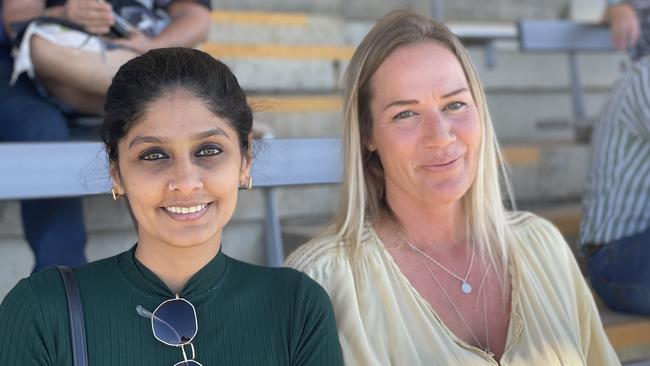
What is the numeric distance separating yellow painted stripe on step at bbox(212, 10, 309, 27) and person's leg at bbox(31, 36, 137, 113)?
2.12 metres

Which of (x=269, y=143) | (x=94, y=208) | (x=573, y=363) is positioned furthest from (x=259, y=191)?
(x=573, y=363)

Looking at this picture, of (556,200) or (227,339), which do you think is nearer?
(227,339)

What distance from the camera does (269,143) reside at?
2.51 m

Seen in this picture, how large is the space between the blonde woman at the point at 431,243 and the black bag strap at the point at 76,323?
0.59 metres

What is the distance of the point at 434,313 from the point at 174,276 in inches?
25.2

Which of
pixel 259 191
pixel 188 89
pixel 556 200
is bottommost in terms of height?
pixel 556 200

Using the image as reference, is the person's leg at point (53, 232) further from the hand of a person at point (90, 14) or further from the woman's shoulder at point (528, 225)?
the woman's shoulder at point (528, 225)

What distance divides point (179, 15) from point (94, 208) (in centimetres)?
72

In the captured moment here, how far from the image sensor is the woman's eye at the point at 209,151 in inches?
69.9

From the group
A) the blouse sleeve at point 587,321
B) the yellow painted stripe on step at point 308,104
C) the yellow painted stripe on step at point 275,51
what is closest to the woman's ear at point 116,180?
the blouse sleeve at point 587,321

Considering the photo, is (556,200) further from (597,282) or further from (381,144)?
(381,144)

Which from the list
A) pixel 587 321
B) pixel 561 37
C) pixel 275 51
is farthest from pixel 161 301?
pixel 561 37

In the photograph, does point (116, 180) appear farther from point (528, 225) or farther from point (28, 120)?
point (528, 225)

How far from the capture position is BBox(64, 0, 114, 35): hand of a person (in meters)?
2.64
